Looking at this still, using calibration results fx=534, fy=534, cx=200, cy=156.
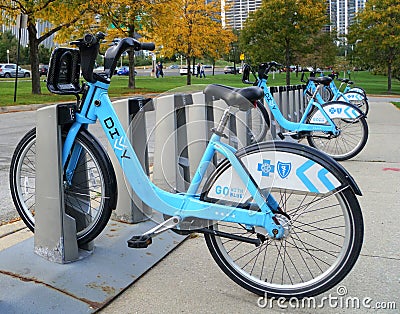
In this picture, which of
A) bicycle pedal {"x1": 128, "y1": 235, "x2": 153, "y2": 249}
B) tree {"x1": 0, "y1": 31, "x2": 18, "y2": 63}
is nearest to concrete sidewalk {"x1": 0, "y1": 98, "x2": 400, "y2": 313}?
bicycle pedal {"x1": 128, "y1": 235, "x2": 153, "y2": 249}

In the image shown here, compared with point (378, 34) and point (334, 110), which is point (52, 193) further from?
point (378, 34)

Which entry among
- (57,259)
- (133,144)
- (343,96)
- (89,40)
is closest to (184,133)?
(133,144)

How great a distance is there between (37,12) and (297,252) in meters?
17.4

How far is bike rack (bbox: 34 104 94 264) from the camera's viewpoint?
3.26m

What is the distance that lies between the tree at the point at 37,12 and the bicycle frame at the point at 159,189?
52.0 ft

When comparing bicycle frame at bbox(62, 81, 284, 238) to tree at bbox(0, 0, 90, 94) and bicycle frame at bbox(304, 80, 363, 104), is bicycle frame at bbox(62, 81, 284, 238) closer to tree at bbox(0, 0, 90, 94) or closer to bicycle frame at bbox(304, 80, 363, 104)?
bicycle frame at bbox(304, 80, 363, 104)

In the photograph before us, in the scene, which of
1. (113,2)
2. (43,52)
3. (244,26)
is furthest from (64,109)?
(43,52)

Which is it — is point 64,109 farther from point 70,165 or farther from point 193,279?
point 193,279

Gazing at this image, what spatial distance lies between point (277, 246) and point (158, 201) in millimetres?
804

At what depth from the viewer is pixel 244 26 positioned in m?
35.3

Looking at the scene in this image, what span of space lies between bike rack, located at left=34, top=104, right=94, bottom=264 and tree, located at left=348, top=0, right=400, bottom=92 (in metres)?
30.4

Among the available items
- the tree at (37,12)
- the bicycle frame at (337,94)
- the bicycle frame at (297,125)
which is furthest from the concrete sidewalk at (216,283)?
the tree at (37,12)

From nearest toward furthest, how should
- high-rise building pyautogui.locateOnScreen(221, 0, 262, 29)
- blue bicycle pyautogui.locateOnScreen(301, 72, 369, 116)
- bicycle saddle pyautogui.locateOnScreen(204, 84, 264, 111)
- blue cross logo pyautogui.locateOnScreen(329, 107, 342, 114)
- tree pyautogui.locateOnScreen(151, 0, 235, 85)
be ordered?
bicycle saddle pyautogui.locateOnScreen(204, 84, 264, 111)
blue cross logo pyautogui.locateOnScreen(329, 107, 342, 114)
blue bicycle pyautogui.locateOnScreen(301, 72, 369, 116)
high-rise building pyautogui.locateOnScreen(221, 0, 262, 29)
tree pyautogui.locateOnScreen(151, 0, 235, 85)

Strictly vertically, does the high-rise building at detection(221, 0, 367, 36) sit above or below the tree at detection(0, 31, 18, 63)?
below
